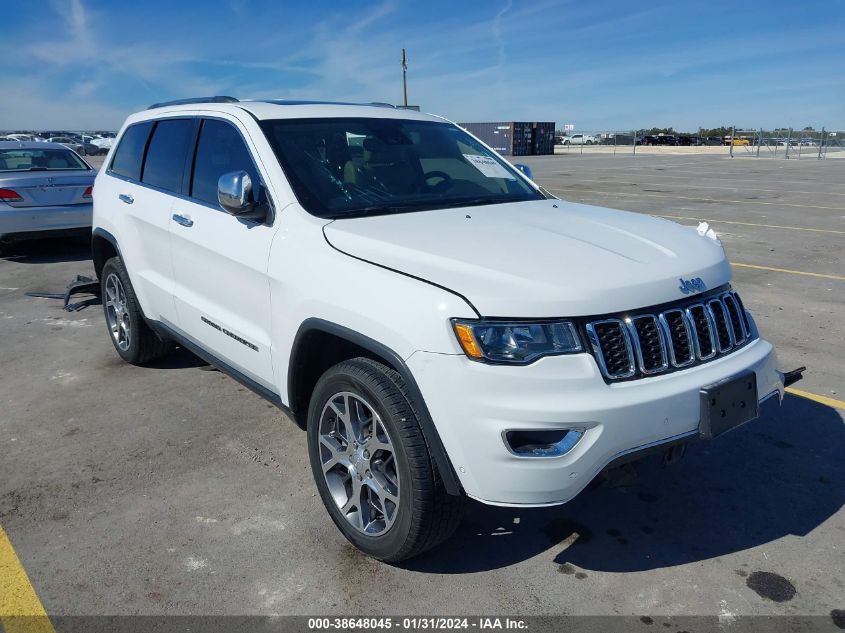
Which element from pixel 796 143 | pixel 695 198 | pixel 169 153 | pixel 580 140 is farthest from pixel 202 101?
pixel 580 140

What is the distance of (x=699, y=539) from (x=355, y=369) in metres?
1.70

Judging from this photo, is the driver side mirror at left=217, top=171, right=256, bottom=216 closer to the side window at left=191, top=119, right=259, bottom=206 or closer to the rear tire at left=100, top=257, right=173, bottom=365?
the side window at left=191, top=119, right=259, bottom=206

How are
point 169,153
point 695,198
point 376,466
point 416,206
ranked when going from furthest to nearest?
point 695,198
point 169,153
point 416,206
point 376,466

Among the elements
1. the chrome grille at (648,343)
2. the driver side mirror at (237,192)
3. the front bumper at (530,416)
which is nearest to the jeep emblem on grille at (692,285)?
the chrome grille at (648,343)

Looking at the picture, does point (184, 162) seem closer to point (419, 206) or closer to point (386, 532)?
point (419, 206)

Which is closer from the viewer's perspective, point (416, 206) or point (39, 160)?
point (416, 206)

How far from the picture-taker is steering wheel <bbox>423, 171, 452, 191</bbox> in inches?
153

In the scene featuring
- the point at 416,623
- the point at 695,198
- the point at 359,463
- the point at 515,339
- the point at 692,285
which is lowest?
the point at 416,623

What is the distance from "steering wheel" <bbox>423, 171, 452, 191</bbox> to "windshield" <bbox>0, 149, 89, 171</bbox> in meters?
7.67

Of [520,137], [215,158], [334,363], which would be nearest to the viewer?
[334,363]

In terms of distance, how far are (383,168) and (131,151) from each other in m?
2.27

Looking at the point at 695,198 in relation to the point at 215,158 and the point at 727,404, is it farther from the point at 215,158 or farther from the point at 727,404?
the point at 727,404

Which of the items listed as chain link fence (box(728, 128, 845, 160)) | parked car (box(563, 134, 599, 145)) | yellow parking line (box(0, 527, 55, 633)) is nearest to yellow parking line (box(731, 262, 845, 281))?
yellow parking line (box(0, 527, 55, 633))

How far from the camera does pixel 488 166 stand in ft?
14.1
